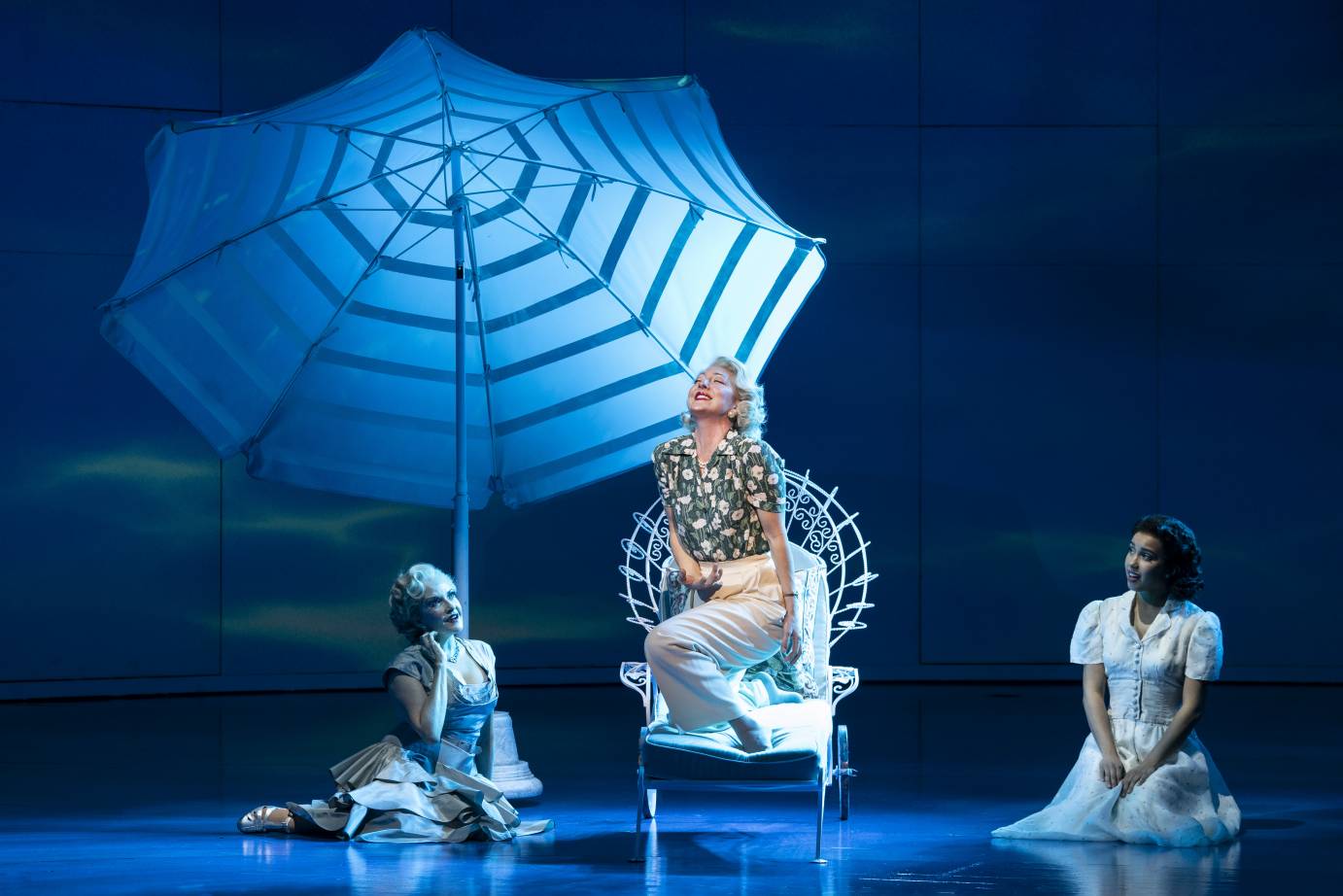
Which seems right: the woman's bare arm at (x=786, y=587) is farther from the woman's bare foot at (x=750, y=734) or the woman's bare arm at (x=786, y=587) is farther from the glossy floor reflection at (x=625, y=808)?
the glossy floor reflection at (x=625, y=808)

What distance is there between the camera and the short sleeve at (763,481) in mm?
5070

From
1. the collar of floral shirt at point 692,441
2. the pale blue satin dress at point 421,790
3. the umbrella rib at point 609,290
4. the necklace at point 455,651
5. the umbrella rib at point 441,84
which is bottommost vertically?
the pale blue satin dress at point 421,790

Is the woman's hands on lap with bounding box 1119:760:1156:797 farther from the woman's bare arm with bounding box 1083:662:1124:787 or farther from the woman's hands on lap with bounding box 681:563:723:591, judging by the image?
the woman's hands on lap with bounding box 681:563:723:591

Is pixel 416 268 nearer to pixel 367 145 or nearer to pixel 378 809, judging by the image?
pixel 367 145

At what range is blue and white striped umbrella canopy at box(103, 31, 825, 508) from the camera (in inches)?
207

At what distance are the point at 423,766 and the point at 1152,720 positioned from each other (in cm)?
220

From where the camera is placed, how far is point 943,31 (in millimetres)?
9305

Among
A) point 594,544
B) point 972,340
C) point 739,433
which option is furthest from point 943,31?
point 739,433

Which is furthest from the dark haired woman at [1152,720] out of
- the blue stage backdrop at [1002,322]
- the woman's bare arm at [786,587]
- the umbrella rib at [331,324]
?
the blue stage backdrop at [1002,322]

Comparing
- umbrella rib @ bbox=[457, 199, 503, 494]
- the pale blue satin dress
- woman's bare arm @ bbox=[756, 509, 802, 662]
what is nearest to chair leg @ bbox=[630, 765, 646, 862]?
the pale blue satin dress

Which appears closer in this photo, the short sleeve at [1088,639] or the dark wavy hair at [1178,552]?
the dark wavy hair at [1178,552]

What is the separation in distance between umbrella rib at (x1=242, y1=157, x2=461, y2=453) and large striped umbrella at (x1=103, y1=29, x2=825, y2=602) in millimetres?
12

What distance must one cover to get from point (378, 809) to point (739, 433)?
158 centimetres

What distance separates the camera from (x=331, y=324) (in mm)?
5746
